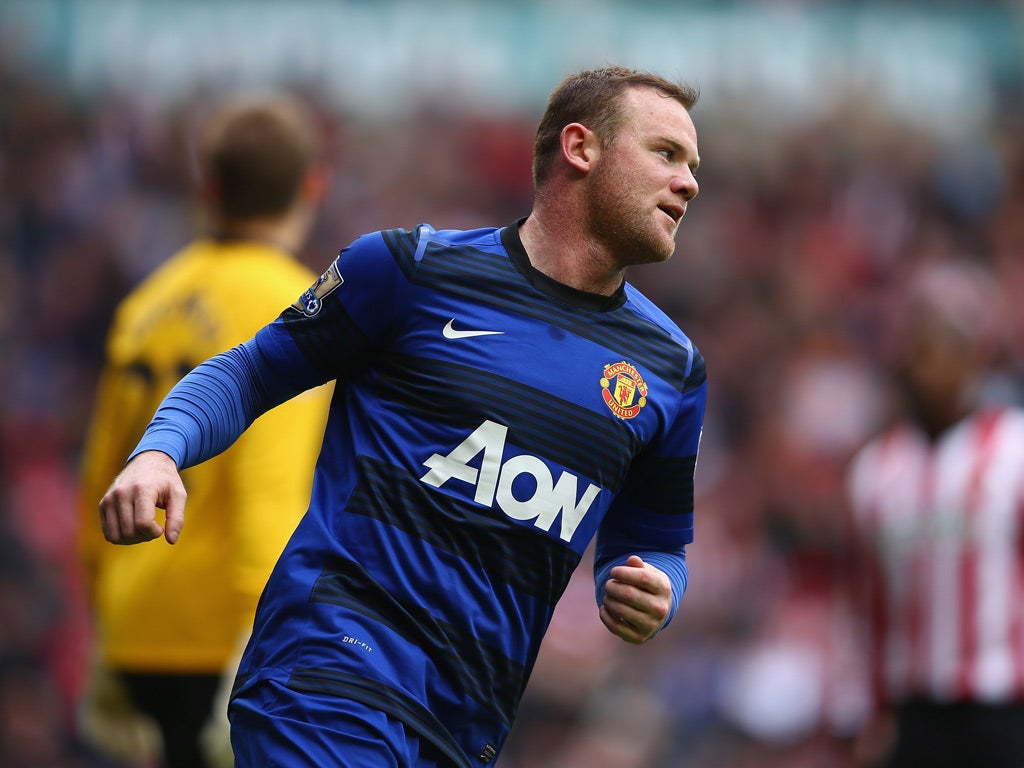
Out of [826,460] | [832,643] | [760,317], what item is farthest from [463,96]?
[832,643]

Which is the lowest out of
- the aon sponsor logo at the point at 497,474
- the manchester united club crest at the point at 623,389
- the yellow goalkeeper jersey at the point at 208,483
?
the yellow goalkeeper jersey at the point at 208,483

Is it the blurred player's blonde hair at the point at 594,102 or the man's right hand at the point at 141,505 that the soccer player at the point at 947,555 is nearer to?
the blurred player's blonde hair at the point at 594,102

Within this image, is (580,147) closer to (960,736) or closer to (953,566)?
(953,566)

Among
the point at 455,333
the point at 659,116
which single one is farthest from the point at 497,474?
the point at 659,116

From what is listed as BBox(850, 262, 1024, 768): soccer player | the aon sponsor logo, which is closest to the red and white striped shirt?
BBox(850, 262, 1024, 768): soccer player

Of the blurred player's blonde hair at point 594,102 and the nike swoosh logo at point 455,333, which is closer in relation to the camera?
the nike swoosh logo at point 455,333

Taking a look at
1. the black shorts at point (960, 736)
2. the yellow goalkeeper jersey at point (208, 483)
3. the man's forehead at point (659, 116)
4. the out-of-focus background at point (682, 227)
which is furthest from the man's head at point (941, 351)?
the out-of-focus background at point (682, 227)

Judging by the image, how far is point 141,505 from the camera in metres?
2.42

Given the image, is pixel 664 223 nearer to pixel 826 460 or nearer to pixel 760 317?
pixel 826 460

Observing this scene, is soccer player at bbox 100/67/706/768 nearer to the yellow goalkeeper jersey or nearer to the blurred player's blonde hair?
the blurred player's blonde hair

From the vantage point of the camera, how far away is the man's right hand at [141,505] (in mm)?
2422

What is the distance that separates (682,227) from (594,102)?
8910 millimetres

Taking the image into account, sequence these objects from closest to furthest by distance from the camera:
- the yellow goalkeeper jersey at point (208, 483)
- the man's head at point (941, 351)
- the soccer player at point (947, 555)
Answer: the yellow goalkeeper jersey at point (208, 483), the soccer player at point (947, 555), the man's head at point (941, 351)

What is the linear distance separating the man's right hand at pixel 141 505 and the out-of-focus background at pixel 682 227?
18.9 feet
